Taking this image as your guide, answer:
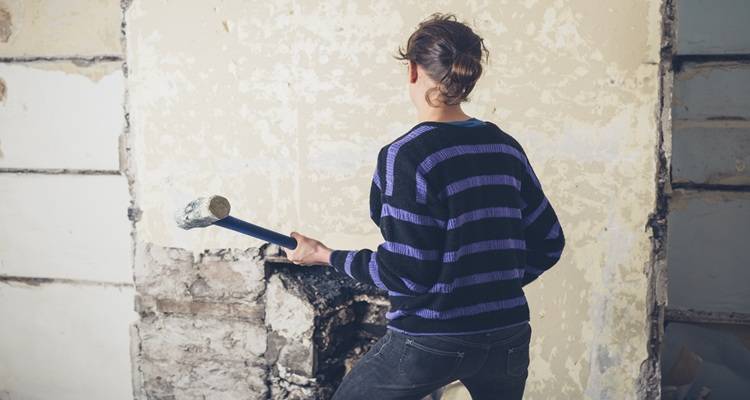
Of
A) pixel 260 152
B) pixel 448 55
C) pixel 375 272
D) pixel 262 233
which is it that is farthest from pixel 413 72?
pixel 260 152

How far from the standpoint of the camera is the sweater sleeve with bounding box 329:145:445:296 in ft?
4.68

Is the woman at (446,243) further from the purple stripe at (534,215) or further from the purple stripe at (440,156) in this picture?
the purple stripe at (534,215)

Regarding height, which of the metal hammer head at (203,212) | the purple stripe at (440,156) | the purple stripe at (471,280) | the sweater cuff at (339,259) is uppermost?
the purple stripe at (440,156)

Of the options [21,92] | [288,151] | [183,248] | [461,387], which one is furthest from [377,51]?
[21,92]

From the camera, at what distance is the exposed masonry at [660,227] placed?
2049 mm

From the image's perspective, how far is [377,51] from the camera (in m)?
2.25

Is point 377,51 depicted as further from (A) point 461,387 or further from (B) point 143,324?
(B) point 143,324

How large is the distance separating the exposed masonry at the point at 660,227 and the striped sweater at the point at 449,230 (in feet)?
2.49

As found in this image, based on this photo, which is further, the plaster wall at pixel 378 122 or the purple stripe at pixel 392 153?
the plaster wall at pixel 378 122

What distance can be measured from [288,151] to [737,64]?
152cm

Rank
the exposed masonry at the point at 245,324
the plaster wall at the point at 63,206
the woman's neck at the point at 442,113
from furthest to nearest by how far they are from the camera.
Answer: the plaster wall at the point at 63,206, the exposed masonry at the point at 245,324, the woman's neck at the point at 442,113

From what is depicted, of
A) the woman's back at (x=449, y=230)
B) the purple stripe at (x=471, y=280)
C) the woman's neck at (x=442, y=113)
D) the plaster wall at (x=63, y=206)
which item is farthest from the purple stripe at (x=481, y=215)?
the plaster wall at (x=63, y=206)

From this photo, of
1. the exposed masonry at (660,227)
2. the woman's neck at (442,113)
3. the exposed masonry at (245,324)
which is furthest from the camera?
the exposed masonry at (245,324)

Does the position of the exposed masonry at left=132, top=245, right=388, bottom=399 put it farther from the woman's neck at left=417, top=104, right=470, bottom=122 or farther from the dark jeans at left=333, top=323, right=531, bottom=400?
the woman's neck at left=417, top=104, right=470, bottom=122
